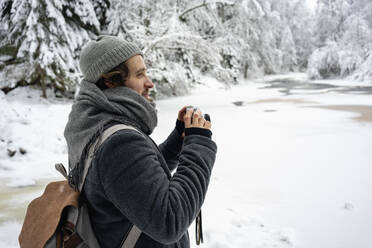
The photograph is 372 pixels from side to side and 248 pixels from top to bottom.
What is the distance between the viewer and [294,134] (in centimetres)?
639

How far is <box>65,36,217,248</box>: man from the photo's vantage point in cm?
92

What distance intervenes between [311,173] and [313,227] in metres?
1.51

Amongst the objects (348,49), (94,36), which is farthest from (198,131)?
(348,49)

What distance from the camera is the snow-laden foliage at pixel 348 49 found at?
858 inches

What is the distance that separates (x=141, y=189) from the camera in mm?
907

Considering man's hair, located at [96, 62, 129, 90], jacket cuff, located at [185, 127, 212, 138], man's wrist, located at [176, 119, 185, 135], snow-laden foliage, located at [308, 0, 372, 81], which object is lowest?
snow-laden foliage, located at [308, 0, 372, 81]

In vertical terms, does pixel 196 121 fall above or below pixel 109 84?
below

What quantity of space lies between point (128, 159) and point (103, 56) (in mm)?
472

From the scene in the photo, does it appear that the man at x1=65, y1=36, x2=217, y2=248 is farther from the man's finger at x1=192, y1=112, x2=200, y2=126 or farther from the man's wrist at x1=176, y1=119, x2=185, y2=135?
the man's wrist at x1=176, y1=119, x2=185, y2=135

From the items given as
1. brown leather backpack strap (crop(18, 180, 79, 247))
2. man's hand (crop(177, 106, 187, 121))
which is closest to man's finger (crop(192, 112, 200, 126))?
man's hand (crop(177, 106, 187, 121))

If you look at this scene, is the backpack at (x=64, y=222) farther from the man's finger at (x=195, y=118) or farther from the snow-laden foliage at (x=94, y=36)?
the snow-laden foliage at (x=94, y=36)

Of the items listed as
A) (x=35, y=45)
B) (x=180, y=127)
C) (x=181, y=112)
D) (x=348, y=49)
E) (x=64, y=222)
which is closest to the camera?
(x=64, y=222)

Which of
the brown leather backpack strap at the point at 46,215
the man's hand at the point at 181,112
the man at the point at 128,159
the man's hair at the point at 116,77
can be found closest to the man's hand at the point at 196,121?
the man at the point at 128,159

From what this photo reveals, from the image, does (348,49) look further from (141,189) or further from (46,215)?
(46,215)
